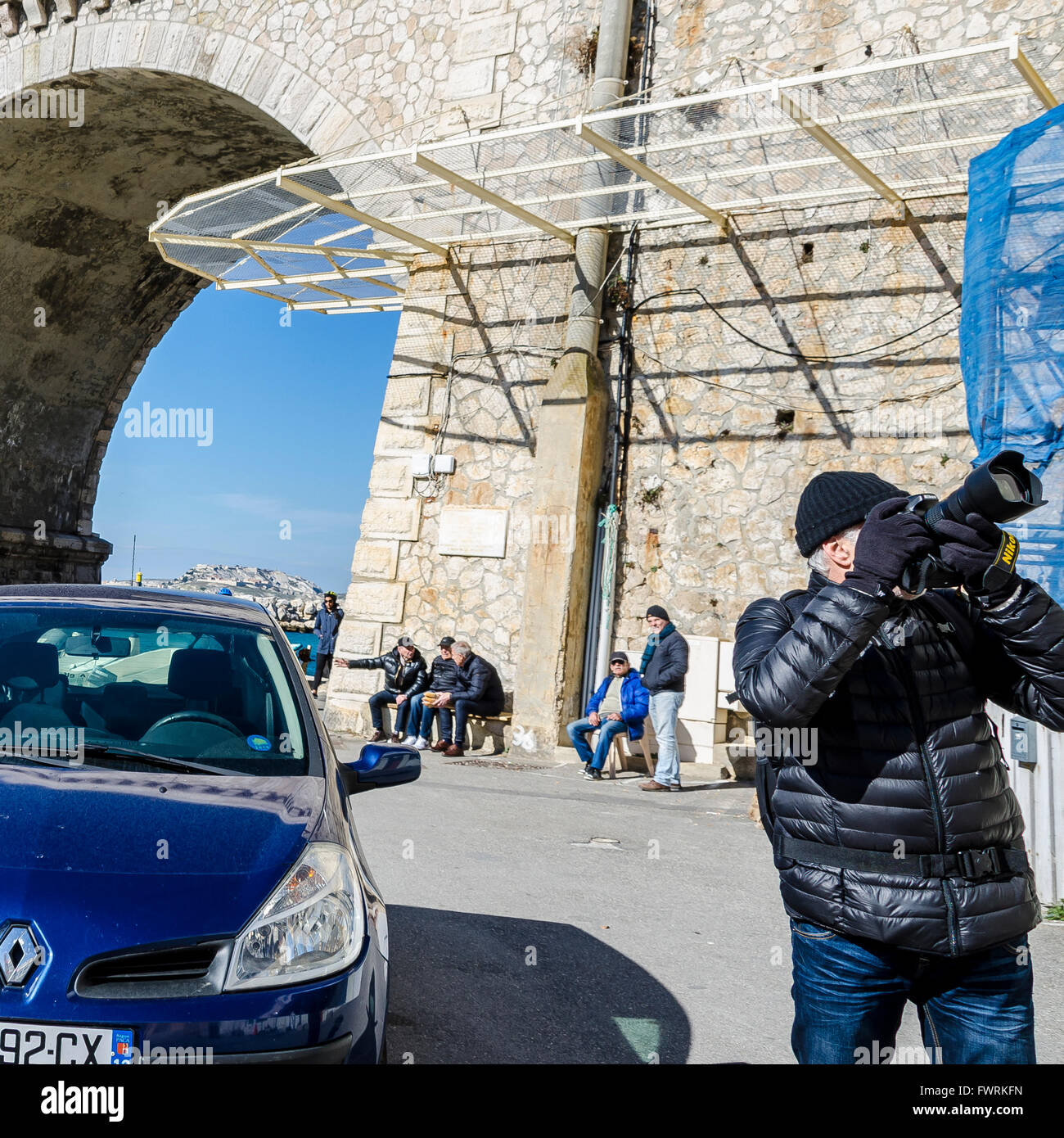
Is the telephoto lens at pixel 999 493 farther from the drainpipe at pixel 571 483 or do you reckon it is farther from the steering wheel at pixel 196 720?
the drainpipe at pixel 571 483

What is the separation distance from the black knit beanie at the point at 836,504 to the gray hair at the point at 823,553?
12 mm

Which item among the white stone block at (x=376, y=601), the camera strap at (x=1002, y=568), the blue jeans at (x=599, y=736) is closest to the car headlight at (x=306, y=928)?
the camera strap at (x=1002, y=568)

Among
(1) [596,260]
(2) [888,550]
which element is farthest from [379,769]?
(1) [596,260]

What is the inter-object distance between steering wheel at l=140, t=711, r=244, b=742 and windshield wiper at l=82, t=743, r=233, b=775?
0.59 feet

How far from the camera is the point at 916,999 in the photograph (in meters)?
2.30

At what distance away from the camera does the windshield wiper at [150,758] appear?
295cm

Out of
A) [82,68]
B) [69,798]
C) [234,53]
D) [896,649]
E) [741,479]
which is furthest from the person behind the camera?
[82,68]

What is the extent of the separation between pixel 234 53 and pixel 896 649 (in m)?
13.4

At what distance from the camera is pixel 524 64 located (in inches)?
448
